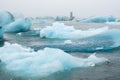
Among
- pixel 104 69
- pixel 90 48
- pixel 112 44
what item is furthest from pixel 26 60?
pixel 112 44

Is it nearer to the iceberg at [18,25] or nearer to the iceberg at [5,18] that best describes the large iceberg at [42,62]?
the iceberg at [5,18]

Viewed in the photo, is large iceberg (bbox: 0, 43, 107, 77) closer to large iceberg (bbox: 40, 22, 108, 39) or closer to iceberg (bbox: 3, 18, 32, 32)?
large iceberg (bbox: 40, 22, 108, 39)

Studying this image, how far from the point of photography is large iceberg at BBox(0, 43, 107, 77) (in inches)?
272

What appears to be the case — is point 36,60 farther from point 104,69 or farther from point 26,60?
point 104,69

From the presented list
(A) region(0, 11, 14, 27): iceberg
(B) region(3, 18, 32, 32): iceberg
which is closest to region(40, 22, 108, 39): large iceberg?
(B) region(3, 18, 32, 32): iceberg

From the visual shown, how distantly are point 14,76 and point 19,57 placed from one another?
126 centimetres

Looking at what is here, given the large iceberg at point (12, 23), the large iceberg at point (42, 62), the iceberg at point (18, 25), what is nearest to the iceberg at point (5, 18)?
the large iceberg at point (12, 23)

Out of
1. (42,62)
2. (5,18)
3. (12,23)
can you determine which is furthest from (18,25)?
(42,62)

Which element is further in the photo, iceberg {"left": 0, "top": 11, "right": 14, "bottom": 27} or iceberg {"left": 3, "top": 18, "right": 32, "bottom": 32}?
iceberg {"left": 3, "top": 18, "right": 32, "bottom": 32}

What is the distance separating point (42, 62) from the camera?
7.30 meters

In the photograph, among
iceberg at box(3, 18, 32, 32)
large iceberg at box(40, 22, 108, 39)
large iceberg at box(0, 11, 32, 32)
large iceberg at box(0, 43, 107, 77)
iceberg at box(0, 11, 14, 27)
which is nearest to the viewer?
large iceberg at box(0, 43, 107, 77)

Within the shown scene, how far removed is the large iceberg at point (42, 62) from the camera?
22.7 ft

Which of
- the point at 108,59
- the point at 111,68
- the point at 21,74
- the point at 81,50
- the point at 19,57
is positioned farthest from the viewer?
the point at 81,50

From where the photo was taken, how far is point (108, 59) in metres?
8.39
